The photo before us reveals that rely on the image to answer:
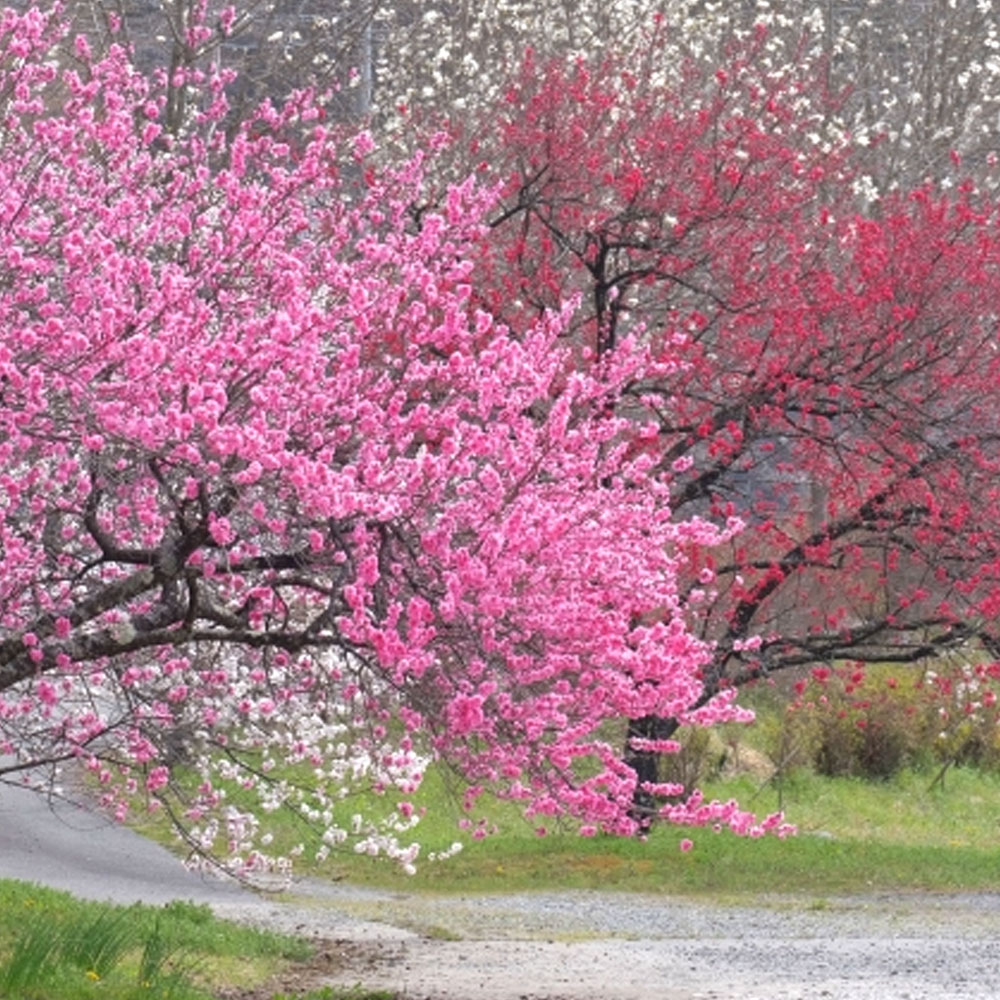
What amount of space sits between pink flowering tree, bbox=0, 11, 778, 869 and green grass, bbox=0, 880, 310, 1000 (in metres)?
0.95

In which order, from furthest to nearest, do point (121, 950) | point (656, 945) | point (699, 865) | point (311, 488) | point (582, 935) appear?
point (699, 865)
point (582, 935)
point (656, 945)
point (121, 950)
point (311, 488)

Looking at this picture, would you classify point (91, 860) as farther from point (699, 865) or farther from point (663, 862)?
point (699, 865)

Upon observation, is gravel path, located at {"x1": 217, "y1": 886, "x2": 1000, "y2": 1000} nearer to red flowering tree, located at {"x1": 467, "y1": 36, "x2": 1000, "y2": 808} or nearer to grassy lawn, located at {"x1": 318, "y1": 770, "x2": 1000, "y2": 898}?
grassy lawn, located at {"x1": 318, "y1": 770, "x2": 1000, "y2": 898}

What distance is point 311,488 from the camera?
7.39m

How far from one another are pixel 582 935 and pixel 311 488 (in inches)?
362

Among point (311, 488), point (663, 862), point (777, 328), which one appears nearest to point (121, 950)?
point (311, 488)

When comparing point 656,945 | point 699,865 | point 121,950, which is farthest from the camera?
point 699,865

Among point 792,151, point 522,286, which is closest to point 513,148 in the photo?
point 522,286

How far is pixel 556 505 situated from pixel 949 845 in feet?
53.7

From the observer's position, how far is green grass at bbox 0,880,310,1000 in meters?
9.60

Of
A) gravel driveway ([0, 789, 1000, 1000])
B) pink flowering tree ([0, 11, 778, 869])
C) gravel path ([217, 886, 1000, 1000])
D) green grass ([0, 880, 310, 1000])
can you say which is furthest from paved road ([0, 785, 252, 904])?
pink flowering tree ([0, 11, 778, 869])

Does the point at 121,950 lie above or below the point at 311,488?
below

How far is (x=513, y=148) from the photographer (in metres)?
18.3

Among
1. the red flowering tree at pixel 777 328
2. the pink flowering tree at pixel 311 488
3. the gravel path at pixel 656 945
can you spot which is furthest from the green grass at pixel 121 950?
the red flowering tree at pixel 777 328
